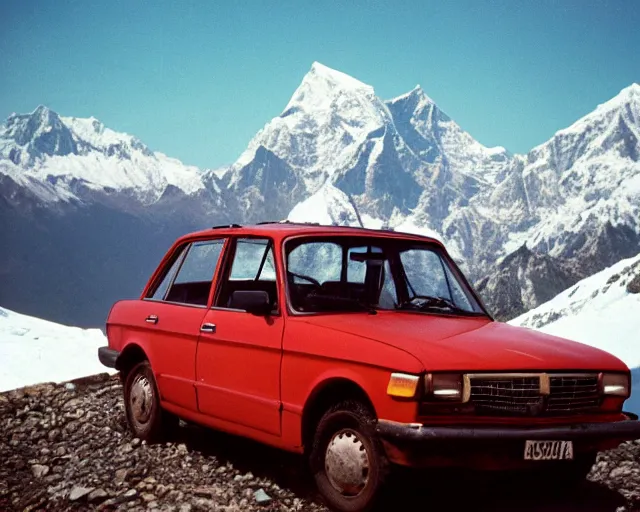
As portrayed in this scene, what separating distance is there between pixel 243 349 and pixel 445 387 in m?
1.67

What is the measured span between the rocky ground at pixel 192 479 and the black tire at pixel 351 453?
127 mm

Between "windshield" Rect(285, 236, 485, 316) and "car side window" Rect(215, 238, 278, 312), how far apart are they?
247mm

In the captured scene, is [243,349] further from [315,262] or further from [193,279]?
[193,279]

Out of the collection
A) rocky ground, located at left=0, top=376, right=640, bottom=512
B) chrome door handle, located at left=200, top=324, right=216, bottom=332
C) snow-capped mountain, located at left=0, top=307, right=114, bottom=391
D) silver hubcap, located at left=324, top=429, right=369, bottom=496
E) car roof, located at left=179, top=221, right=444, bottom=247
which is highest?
car roof, located at left=179, top=221, right=444, bottom=247

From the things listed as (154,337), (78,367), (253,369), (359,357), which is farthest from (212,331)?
(78,367)

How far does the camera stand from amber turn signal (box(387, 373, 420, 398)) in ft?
12.6

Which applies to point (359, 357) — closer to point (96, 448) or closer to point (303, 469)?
point (303, 469)

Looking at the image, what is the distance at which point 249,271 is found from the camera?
590 centimetres

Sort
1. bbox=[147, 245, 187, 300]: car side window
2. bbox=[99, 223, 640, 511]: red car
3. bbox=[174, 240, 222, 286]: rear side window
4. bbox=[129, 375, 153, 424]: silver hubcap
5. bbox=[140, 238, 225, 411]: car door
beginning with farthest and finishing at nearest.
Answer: bbox=[147, 245, 187, 300]: car side window < bbox=[129, 375, 153, 424]: silver hubcap < bbox=[174, 240, 222, 286]: rear side window < bbox=[140, 238, 225, 411]: car door < bbox=[99, 223, 640, 511]: red car

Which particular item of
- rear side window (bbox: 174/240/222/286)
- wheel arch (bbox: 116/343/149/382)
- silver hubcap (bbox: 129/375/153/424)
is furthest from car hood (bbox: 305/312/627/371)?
wheel arch (bbox: 116/343/149/382)

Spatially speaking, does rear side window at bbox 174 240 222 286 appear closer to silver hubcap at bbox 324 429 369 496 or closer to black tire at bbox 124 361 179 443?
black tire at bbox 124 361 179 443

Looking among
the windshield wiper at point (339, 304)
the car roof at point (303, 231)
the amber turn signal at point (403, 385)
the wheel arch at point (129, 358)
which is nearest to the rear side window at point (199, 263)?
the car roof at point (303, 231)

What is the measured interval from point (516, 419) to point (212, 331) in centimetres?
236

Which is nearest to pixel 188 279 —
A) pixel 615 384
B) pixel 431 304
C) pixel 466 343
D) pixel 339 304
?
pixel 339 304
